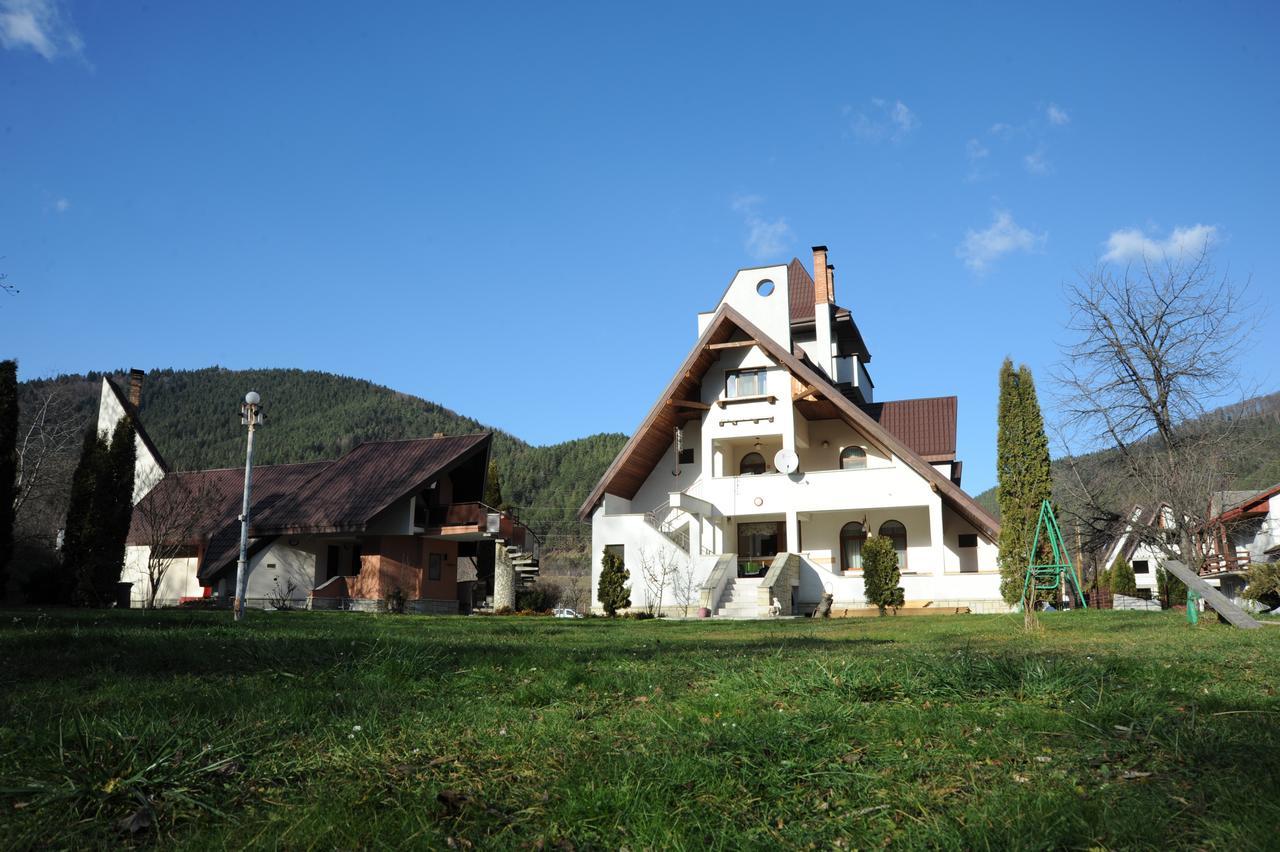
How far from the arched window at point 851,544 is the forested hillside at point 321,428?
32.6 m

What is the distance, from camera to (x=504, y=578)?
3503 cm

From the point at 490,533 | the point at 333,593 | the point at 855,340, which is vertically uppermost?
the point at 855,340

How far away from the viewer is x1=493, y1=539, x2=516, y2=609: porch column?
35031 millimetres

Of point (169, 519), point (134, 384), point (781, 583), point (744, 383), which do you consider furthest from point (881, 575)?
point (134, 384)

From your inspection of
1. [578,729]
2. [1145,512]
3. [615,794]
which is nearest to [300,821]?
[615,794]

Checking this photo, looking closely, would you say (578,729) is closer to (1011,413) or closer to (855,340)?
(1011,413)

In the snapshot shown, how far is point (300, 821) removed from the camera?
3252 mm

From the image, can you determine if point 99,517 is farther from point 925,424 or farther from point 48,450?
point 925,424

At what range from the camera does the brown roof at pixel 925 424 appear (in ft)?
107

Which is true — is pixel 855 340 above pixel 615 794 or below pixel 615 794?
above

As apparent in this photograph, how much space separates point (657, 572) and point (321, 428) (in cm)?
7954

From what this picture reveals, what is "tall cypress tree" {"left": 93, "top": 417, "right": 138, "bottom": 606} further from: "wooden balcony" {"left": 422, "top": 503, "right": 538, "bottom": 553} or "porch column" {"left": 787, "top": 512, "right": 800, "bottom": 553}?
"porch column" {"left": 787, "top": 512, "right": 800, "bottom": 553}

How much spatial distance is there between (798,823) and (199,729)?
2.71 m

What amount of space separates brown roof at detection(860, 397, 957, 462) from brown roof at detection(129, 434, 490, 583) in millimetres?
16376
